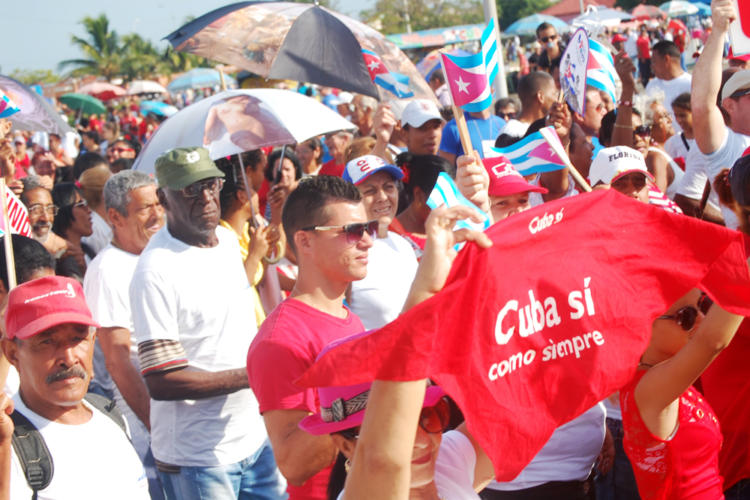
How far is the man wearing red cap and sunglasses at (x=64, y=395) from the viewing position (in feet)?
9.08

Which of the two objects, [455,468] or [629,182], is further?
[629,182]

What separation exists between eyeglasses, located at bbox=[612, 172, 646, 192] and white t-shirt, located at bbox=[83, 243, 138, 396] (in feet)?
8.19

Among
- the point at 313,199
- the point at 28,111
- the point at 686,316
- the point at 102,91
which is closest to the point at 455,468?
the point at 686,316

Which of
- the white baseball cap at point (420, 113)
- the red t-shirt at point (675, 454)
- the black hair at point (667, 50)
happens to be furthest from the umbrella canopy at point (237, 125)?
the black hair at point (667, 50)

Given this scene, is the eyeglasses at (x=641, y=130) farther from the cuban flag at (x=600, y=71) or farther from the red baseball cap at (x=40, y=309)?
the red baseball cap at (x=40, y=309)

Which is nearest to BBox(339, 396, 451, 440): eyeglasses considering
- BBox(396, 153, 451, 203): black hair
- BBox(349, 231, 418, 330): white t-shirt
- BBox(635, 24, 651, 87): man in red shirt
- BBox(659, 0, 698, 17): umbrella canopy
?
BBox(349, 231, 418, 330): white t-shirt

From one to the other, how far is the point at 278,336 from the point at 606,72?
4281 millimetres

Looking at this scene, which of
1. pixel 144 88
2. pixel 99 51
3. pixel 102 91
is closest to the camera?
pixel 144 88

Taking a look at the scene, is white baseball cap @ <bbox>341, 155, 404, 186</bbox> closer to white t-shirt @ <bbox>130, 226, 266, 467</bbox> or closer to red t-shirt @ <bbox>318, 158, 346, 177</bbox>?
white t-shirt @ <bbox>130, 226, 266, 467</bbox>

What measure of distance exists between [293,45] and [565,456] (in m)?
2.92

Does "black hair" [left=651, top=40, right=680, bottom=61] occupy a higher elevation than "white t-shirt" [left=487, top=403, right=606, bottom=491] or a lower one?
higher

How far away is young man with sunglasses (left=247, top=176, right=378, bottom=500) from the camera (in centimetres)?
255

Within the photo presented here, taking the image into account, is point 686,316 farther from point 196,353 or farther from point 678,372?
point 196,353

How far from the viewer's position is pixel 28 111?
6582 millimetres
